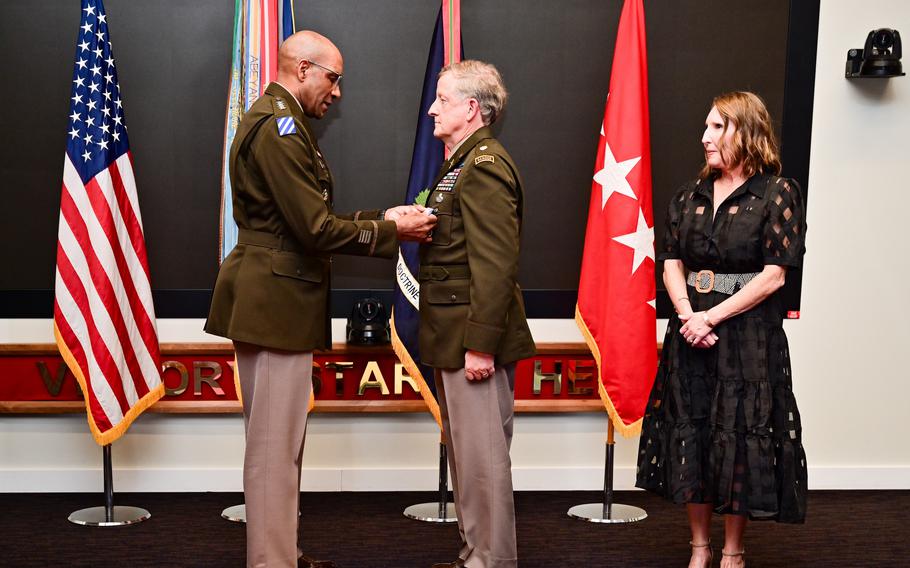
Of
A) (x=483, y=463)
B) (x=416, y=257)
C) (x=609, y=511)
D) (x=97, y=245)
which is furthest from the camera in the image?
(x=609, y=511)

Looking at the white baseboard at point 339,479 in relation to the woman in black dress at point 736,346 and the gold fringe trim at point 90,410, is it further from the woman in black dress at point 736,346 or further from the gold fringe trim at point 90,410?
the woman in black dress at point 736,346

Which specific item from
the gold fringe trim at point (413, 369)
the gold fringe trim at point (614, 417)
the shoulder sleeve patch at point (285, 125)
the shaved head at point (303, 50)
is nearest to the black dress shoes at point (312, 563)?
the gold fringe trim at point (413, 369)

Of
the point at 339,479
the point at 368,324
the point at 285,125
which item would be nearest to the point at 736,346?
the point at 285,125

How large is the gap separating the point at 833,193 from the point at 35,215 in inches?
138

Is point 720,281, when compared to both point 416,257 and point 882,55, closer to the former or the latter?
point 416,257

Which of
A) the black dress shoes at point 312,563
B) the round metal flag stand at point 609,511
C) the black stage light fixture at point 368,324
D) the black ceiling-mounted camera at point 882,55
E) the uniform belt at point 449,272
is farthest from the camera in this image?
the black ceiling-mounted camera at point 882,55

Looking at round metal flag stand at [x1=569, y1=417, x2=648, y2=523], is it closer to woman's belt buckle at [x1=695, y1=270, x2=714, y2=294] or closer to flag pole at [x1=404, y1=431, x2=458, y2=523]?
flag pole at [x1=404, y1=431, x2=458, y2=523]

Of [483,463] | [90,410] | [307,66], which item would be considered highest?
[307,66]

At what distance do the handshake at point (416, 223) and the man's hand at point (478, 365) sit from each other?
362 mm

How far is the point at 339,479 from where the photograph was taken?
13.4 feet

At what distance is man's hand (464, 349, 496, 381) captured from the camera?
8.50 ft

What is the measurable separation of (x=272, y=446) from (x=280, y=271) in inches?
19.3

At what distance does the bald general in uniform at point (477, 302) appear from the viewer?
256 cm

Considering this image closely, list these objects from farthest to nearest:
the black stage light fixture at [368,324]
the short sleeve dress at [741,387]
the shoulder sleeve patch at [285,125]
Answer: the black stage light fixture at [368,324]
the short sleeve dress at [741,387]
the shoulder sleeve patch at [285,125]
